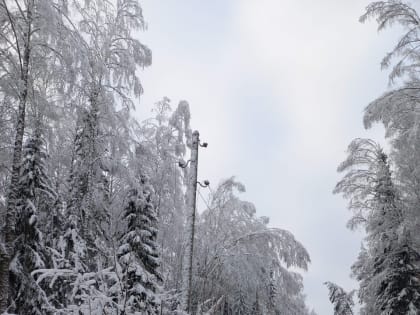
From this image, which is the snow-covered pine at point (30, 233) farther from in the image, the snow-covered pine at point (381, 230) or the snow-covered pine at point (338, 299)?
the snow-covered pine at point (338, 299)

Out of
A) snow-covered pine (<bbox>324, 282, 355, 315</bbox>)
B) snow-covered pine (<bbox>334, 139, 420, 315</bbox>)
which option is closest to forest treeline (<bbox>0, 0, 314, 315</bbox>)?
snow-covered pine (<bbox>334, 139, 420, 315</bbox>)

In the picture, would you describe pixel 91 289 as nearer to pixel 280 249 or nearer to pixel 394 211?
pixel 280 249

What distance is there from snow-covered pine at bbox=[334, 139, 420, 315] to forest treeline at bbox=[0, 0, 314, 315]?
336 centimetres

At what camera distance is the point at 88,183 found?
1166 centimetres

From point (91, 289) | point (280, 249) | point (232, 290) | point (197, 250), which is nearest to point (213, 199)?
point (197, 250)

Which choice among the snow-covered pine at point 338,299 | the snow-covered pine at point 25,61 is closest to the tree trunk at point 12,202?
the snow-covered pine at point 25,61

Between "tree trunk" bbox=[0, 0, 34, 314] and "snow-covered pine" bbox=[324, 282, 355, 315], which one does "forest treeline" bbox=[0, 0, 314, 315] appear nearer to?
"tree trunk" bbox=[0, 0, 34, 314]

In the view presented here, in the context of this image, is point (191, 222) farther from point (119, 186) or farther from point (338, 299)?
point (338, 299)

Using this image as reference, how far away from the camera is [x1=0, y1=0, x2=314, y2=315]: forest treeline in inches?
306

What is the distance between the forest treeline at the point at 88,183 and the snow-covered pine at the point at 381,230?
3.36 metres

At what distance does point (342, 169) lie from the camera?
51.4 feet

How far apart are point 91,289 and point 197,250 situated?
12998mm

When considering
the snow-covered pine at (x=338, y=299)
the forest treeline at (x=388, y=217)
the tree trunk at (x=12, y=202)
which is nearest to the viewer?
the tree trunk at (x=12, y=202)

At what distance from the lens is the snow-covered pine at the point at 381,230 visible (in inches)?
571
